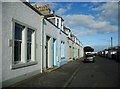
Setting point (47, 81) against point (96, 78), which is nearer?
point (47, 81)

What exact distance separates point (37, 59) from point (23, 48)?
10.2 feet

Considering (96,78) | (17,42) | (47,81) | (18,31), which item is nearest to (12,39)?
(17,42)

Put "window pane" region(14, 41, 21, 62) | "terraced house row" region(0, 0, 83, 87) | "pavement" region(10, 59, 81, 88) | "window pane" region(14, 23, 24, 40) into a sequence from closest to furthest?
"terraced house row" region(0, 0, 83, 87) < "pavement" region(10, 59, 81, 88) < "window pane" region(14, 41, 21, 62) < "window pane" region(14, 23, 24, 40)

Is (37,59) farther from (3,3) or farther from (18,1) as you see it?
(3,3)

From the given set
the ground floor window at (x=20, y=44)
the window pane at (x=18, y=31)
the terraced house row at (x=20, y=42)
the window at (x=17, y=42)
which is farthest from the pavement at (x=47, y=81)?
the window pane at (x=18, y=31)

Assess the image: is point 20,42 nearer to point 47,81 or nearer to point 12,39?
point 12,39

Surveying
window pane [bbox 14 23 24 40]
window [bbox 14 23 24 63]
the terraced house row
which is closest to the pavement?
the terraced house row

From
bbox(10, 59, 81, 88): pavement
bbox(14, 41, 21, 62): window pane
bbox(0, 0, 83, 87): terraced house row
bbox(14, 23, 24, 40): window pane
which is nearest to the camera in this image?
bbox(0, 0, 83, 87): terraced house row

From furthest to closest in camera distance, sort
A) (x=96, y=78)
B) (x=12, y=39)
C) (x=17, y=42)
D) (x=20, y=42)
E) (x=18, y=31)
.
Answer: (x=96, y=78) < (x=20, y=42) < (x=18, y=31) < (x=17, y=42) < (x=12, y=39)

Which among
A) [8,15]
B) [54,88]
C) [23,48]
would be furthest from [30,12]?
[54,88]

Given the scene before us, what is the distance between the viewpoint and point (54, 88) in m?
9.73

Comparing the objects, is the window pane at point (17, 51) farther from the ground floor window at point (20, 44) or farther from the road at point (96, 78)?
the road at point (96, 78)

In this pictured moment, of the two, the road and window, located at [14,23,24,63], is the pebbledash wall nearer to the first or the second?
window, located at [14,23,24,63]


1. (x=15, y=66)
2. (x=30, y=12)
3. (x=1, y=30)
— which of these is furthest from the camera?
(x=30, y=12)
